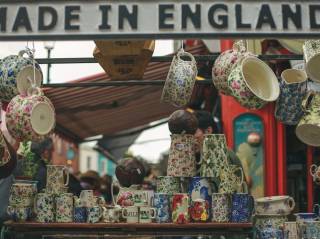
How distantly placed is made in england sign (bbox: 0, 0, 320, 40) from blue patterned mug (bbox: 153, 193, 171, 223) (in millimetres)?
1233

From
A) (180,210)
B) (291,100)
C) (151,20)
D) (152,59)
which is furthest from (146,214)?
(151,20)

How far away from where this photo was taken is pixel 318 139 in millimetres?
2797

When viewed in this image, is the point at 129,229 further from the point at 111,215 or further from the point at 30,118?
the point at 30,118

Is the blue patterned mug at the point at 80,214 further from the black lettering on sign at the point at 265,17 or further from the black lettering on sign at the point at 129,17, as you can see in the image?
the black lettering on sign at the point at 265,17

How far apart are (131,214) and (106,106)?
3.77m

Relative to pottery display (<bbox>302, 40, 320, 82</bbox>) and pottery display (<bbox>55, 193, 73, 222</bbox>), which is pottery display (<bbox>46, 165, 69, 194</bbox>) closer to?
pottery display (<bbox>55, 193, 73, 222</bbox>)

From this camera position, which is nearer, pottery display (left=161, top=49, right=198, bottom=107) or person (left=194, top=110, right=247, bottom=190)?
pottery display (left=161, top=49, right=198, bottom=107)

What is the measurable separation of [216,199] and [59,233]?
751 mm

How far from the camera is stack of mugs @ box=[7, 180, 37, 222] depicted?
2738 millimetres

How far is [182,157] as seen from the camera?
290cm

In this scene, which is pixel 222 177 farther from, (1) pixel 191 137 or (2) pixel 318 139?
(2) pixel 318 139

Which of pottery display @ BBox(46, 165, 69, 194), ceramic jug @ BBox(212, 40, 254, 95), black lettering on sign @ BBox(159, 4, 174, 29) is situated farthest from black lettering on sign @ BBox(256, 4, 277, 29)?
pottery display @ BBox(46, 165, 69, 194)

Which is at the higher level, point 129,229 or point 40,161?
point 40,161

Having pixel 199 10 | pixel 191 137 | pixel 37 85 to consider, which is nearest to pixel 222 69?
pixel 191 137
